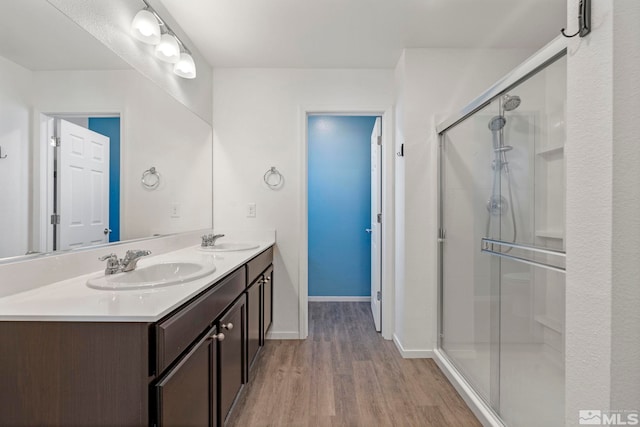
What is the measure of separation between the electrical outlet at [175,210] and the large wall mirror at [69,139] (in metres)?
0.15

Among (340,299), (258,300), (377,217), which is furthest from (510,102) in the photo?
(340,299)

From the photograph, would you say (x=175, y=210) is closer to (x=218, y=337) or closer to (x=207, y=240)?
(x=207, y=240)

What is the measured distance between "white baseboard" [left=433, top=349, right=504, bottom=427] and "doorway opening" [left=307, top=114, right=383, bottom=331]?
5.53 feet

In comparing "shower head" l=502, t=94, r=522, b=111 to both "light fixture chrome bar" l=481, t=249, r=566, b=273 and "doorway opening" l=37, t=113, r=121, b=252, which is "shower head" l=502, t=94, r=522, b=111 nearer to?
"light fixture chrome bar" l=481, t=249, r=566, b=273

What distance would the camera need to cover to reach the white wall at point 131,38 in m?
1.30

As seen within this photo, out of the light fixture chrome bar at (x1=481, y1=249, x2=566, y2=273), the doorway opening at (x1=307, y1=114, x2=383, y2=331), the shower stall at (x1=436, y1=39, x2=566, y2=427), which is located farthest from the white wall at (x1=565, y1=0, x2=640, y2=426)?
the doorway opening at (x1=307, y1=114, x2=383, y2=331)

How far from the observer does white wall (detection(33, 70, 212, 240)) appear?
1.24m

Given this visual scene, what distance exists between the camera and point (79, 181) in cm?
127

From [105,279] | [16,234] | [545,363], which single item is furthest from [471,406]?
[16,234]

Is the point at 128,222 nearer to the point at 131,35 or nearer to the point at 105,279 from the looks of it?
the point at 105,279

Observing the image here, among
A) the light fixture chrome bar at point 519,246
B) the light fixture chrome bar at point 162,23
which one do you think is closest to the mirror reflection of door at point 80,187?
the light fixture chrome bar at point 162,23

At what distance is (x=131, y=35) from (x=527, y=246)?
2230 millimetres

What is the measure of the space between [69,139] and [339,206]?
2.90m

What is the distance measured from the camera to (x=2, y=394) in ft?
2.63
